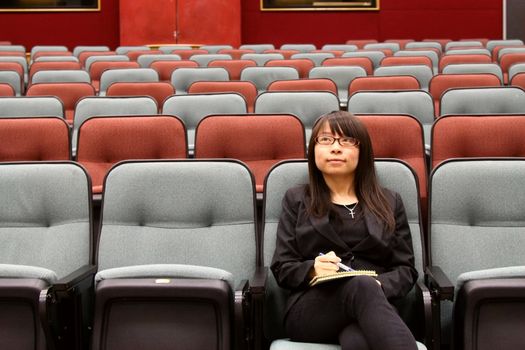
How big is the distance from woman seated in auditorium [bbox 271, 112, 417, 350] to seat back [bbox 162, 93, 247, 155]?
147cm

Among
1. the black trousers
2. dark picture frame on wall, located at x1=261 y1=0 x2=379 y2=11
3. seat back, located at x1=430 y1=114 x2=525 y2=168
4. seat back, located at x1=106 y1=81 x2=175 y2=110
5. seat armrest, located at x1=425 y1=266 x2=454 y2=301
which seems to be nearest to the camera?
the black trousers

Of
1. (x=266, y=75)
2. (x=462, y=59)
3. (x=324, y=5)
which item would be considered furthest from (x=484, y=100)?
(x=324, y=5)

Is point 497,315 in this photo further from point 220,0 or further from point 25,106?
point 220,0

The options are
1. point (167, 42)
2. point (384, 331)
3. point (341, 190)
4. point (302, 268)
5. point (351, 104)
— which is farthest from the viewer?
point (167, 42)

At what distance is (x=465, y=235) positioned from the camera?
2.21 meters

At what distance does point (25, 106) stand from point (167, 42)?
6.36m

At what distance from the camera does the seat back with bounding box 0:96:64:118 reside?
360 centimetres

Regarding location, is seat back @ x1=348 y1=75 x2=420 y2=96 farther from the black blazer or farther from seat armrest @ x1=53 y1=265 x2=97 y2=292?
seat armrest @ x1=53 y1=265 x2=97 y2=292

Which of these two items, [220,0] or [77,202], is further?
[220,0]

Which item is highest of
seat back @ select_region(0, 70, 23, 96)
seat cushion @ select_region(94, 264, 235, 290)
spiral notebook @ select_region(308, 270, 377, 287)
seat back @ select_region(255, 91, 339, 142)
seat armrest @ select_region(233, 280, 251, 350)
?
seat back @ select_region(0, 70, 23, 96)

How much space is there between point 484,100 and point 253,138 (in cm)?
129

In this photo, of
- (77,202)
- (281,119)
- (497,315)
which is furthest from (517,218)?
(77,202)

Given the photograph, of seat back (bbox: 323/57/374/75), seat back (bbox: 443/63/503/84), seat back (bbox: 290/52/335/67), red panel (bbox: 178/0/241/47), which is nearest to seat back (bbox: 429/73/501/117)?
seat back (bbox: 443/63/503/84)

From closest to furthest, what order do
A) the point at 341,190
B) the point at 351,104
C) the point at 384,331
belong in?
1. the point at 384,331
2. the point at 341,190
3. the point at 351,104
